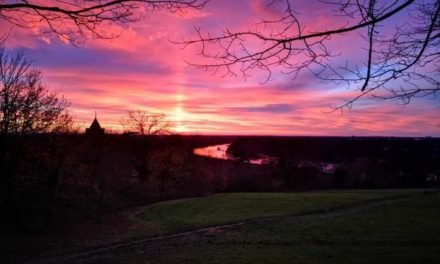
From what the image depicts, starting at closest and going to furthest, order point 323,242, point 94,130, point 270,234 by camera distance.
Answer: point 323,242 < point 270,234 < point 94,130

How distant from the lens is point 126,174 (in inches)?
1950

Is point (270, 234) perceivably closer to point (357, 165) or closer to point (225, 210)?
point (225, 210)

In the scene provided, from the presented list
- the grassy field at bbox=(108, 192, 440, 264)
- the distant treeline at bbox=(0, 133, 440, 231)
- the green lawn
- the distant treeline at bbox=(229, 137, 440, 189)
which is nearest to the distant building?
the distant treeline at bbox=(0, 133, 440, 231)

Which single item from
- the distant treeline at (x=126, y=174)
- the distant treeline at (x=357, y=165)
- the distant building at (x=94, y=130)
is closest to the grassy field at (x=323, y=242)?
the distant treeline at (x=126, y=174)

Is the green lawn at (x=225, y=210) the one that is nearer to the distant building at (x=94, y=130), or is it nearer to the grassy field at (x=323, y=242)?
the grassy field at (x=323, y=242)

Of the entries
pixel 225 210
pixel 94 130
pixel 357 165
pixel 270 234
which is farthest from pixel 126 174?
pixel 357 165

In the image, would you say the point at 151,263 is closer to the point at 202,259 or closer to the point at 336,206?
the point at 202,259

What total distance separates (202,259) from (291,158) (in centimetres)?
7986

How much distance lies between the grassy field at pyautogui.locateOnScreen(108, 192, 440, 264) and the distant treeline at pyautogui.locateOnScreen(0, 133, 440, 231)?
50.7 feet

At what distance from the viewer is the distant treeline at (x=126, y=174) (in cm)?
3594

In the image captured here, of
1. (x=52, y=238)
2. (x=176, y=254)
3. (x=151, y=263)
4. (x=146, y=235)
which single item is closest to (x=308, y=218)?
(x=146, y=235)

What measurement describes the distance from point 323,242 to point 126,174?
33.0m

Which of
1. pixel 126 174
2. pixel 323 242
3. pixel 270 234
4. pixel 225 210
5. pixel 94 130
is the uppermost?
pixel 94 130

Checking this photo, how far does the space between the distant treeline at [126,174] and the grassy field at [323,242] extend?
50.7 feet
